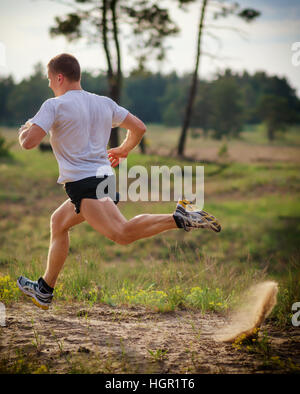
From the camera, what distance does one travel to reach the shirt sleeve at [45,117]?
3.20 metres

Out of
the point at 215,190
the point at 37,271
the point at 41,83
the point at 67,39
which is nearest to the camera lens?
the point at 37,271

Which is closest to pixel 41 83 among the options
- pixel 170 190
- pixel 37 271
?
pixel 170 190

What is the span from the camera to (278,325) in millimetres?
4012

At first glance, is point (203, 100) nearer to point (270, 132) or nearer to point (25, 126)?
point (270, 132)

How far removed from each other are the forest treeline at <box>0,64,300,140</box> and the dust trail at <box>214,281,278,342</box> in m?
40.8

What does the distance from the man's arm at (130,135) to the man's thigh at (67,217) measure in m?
0.62

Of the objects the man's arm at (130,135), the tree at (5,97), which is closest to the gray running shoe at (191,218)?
the man's arm at (130,135)

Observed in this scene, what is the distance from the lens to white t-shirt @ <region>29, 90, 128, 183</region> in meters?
3.32

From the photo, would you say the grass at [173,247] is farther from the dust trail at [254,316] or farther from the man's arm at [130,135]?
the man's arm at [130,135]

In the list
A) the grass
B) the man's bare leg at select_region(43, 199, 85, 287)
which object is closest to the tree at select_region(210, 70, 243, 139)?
the grass

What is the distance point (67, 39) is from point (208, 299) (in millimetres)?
15950

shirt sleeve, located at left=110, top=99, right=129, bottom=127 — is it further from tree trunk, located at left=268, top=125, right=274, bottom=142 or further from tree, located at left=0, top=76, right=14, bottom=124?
tree, located at left=0, top=76, right=14, bottom=124

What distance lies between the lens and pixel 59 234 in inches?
152

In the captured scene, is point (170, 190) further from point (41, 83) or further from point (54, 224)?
point (41, 83)
